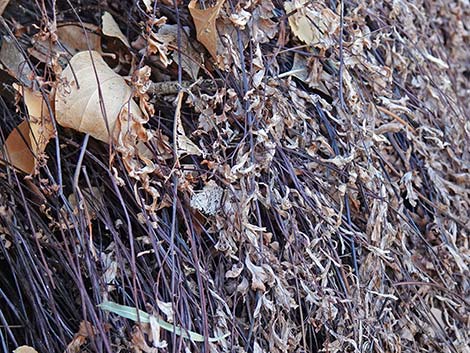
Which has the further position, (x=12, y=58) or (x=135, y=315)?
(x=12, y=58)

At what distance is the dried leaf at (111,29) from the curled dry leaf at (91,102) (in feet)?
0.19

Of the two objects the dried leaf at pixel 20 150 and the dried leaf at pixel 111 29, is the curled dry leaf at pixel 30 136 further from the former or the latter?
the dried leaf at pixel 111 29

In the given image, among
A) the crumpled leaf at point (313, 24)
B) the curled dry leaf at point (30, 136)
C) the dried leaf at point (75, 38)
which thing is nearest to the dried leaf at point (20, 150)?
the curled dry leaf at point (30, 136)

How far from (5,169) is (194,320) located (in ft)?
0.85

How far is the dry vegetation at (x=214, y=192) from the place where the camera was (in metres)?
0.67

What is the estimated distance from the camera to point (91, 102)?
0.69 metres

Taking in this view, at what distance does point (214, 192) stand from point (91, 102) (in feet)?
0.51

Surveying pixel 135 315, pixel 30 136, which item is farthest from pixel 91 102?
pixel 135 315

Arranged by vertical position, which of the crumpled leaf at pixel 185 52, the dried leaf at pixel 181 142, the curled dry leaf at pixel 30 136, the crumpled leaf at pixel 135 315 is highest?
the crumpled leaf at pixel 185 52

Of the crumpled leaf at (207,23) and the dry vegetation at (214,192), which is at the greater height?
the crumpled leaf at (207,23)

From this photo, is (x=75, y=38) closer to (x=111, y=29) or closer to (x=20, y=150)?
(x=111, y=29)

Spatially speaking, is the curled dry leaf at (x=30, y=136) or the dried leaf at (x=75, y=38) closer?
the curled dry leaf at (x=30, y=136)

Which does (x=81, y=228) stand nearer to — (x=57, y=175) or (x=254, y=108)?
(x=57, y=175)

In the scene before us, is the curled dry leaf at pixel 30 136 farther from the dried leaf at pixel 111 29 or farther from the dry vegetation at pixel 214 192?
the dried leaf at pixel 111 29
